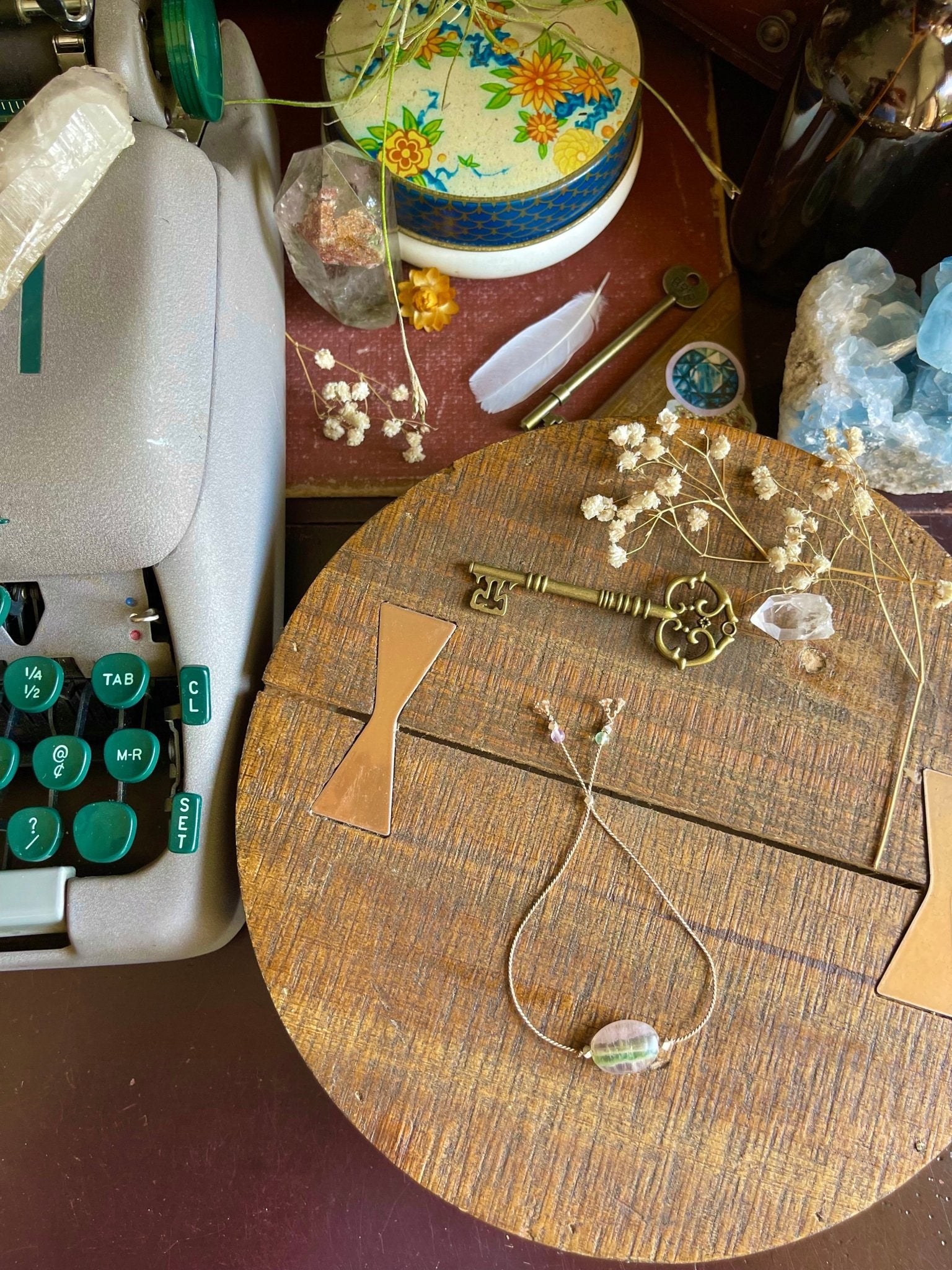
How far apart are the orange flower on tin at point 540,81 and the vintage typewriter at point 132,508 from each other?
1.10 feet

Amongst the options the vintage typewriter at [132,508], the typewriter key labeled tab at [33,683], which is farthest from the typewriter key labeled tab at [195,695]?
the typewriter key labeled tab at [33,683]

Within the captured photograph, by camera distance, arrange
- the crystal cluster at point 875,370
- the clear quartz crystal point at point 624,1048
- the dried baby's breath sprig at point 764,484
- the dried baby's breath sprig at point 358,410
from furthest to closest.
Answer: the dried baby's breath sprig at point 358,410 → the crystal cluster at point 875,370 → the dried baby's breath sprig at point 764,484 → the clear quartz crystal point at point 624,1048

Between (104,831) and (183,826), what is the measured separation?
71 mm

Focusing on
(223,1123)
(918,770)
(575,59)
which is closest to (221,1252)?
(223,1123)

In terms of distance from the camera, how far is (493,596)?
84cm

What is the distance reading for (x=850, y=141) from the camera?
876mm

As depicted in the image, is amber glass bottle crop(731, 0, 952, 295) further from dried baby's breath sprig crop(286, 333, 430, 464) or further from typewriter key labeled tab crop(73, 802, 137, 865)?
typewriter key labeled tab crop(73, 802, 137, 865)

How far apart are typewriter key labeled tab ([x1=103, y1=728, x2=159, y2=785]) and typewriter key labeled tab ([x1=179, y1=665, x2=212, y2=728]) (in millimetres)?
38

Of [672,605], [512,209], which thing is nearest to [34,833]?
[672,605]

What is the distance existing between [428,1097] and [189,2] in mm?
1033

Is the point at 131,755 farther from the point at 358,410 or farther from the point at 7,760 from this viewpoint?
the point at 358,410

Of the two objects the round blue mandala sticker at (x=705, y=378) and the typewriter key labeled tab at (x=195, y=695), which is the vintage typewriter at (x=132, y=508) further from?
the round blue mandala sticker at (x=705, y=378)

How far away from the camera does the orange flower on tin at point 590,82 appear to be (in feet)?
3.26

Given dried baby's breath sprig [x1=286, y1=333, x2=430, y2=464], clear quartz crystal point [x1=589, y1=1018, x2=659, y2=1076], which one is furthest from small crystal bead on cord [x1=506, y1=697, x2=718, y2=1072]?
dried baby's breath sprig [x1=286, y1=333, x2=430, y2=464]
